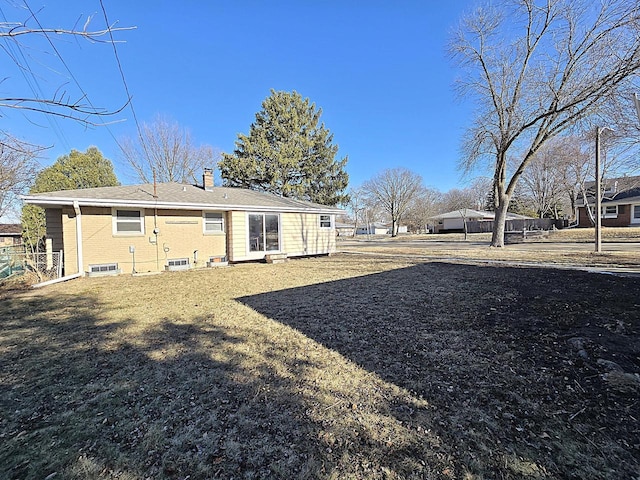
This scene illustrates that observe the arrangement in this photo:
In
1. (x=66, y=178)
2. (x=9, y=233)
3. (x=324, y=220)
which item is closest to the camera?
(x=324, y=220)

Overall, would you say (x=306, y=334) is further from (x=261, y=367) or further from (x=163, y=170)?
(x=163, y=170)

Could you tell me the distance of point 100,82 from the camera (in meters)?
5.98

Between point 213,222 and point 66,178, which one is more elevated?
point 66,178

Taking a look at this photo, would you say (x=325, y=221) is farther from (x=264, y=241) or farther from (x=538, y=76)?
(x=538, y=76)

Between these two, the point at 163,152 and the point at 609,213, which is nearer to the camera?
the point at 163,152

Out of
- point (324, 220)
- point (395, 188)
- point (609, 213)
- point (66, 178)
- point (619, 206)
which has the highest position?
point (395, 188)

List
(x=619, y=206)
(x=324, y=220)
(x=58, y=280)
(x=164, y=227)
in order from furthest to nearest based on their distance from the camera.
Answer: (x=619, y=206) → (x=324, y=220) → (x=164, y=227) → (x=58, y=280)

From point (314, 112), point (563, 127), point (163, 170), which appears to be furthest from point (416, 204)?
point (163, 170)

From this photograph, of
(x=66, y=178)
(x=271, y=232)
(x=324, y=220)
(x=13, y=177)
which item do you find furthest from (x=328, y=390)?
(x=66, y=178)

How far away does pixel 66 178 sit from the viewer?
18.2 m

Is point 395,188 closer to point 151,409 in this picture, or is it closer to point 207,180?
point 207,180

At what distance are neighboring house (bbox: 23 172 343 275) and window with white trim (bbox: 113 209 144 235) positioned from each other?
0.03 m

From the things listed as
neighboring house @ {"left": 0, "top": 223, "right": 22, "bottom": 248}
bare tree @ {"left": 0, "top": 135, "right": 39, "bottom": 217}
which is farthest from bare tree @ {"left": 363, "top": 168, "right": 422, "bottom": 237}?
neighboring house @ {"left": 0, "top": 223, "right": 22, "bottom": 248}

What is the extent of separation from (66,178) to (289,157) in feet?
47.9
